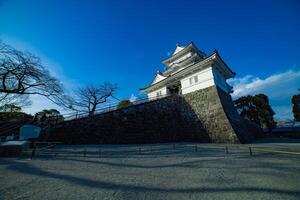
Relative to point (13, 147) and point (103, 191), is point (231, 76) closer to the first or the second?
point (103, 191)

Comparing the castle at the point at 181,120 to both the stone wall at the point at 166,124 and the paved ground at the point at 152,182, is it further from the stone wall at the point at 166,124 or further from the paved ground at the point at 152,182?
the paved ground at the point at 152,182

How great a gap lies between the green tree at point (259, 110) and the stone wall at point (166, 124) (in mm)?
13154

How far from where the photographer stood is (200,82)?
1627 cm

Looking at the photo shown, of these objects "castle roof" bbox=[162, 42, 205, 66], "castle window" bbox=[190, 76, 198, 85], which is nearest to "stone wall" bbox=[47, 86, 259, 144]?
"castle window" bbox=[190, 76, 198, 85]

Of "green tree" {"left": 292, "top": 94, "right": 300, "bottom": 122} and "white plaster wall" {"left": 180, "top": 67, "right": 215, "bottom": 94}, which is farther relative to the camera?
"green tree" {"left": 292, "top": 94, "right": 300, "bottom": 122}

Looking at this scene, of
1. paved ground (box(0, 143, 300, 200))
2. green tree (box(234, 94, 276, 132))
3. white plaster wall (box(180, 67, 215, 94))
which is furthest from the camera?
green tree (box(234, 94, 276, 132))

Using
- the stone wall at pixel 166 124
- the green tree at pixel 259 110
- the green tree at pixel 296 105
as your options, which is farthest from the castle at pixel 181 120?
the green tree at pixel 296 105

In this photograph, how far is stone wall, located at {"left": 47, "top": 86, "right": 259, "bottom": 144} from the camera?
43.1ft

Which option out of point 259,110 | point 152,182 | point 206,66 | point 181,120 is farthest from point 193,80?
point 259,110

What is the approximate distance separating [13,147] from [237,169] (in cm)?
1035

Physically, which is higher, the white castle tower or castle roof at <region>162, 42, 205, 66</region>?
castle roof at <region>162, 42, 205, 66</region>

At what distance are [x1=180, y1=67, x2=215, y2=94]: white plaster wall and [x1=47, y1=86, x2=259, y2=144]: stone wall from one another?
0.59 m

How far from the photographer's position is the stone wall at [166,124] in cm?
1313

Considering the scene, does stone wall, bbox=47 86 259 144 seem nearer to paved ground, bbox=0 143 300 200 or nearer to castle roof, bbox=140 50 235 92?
castle roof, bbox=140 50 235 92
